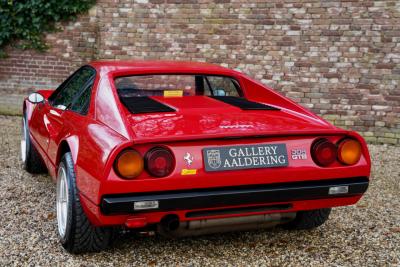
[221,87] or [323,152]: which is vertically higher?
[221,87]

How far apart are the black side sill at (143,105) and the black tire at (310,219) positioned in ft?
4.03

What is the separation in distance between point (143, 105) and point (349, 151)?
4.38 feet

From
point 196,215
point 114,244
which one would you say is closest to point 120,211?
point 196,215

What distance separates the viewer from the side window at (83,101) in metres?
3.24

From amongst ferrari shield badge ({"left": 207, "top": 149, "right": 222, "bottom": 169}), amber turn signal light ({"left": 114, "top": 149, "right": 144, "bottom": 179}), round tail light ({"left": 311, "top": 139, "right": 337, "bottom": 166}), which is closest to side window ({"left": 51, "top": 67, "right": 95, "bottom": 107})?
amber turn signal light ({"left": 114, "top": 149, "right": 144, "bottom": 179})

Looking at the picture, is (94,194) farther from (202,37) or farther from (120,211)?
(202,37)

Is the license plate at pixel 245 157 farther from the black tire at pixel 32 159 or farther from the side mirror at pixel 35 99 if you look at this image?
the black tire at pixel 32 159

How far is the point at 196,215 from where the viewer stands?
265 centimetres

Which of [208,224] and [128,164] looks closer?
[128,164]

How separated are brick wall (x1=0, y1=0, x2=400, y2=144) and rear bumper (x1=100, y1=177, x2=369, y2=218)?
4.86 meters

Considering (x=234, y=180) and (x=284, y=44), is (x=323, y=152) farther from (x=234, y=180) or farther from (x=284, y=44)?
(x=284, y=44)

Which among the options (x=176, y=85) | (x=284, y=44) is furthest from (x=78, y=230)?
(x=284, y=44)

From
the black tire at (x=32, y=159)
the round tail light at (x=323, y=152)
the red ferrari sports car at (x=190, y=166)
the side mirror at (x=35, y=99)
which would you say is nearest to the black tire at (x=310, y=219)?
the red ferrari sports car at (x=190, y=166)

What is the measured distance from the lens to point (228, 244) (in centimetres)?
321
